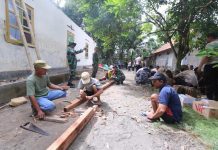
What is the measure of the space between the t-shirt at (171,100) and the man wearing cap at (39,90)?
7.89 ft

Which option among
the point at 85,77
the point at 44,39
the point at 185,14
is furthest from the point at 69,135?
the point at 185,14

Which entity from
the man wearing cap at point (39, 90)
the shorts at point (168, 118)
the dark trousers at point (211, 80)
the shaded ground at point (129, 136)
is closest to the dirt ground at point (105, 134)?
the shaded ground at point (129, 136)

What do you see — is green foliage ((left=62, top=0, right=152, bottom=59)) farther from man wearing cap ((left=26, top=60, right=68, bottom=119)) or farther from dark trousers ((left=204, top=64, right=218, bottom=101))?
man wearing cap ((left=26, top=60, right=68, bottom=119))

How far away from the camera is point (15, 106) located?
600 cm

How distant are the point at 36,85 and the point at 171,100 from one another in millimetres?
2910

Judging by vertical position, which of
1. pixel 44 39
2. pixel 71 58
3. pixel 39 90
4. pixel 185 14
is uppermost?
pixel 185 14

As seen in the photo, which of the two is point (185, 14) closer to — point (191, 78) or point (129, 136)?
point (191, 78)

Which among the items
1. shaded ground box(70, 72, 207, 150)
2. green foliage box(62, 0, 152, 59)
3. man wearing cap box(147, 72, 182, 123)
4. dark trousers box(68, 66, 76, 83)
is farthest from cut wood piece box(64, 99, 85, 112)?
green foliage box(62, 0, 152, 59)

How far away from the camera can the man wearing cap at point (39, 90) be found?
193 inches

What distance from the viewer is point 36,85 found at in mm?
5203

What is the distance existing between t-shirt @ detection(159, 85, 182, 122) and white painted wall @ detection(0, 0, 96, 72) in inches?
169

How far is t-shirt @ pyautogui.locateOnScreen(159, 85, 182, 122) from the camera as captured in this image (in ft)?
15.5

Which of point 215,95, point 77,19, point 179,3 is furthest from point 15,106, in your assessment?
point 77,19

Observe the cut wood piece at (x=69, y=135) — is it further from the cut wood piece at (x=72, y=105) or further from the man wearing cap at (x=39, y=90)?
the man wearing cap at (x=39, y=90)
